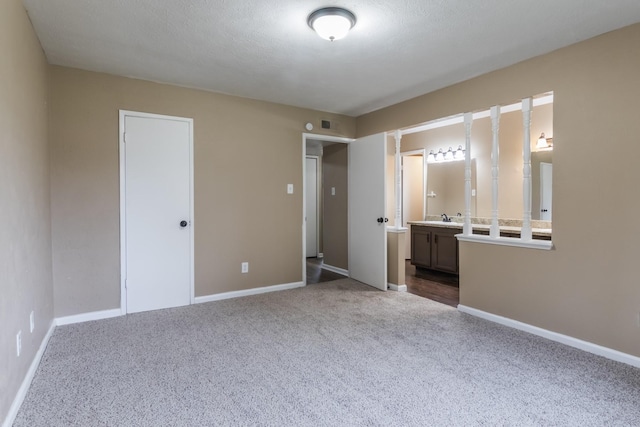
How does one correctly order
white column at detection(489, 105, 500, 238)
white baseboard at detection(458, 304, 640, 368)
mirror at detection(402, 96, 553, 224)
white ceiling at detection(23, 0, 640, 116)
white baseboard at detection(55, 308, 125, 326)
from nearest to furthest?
1. white ceiling at detection(23, 0, 640, 116)
2. white baseboard at detection(458, 304, 640, 368)
3. white baseboard at detection(55, 308, 125, 326)
4. white column at detection(489, 105, 500, 238)
5. mirror at detection(402, 96, 553, 224)

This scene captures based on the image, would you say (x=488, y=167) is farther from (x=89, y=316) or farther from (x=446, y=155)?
(x=89, y=316)

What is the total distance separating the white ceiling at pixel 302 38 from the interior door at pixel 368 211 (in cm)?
97

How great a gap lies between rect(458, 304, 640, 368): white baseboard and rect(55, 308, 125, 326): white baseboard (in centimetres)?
342

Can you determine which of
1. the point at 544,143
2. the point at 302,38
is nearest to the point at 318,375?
the point at 302,38

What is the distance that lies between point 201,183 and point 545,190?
13.0 feet

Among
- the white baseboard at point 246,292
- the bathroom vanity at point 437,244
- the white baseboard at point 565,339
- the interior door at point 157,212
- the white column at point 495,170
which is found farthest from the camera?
the bathroom vanity at point 437,244

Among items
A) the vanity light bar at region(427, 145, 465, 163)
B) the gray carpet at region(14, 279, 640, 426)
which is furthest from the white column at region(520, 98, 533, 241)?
the vanity light bar at region(427, 145, 465, 163)

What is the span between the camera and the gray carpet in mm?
1756

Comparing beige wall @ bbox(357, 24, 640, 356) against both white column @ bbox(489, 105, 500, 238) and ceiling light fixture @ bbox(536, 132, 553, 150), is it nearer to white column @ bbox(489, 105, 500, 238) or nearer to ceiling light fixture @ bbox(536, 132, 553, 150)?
white column @ bbox(489, 105, 500, 238)

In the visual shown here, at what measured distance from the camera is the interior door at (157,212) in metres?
3.31

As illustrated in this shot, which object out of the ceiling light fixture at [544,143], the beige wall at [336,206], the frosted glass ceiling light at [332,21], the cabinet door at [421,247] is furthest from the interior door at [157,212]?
the ceiling light fixture at [544,143]

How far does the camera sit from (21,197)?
204cm

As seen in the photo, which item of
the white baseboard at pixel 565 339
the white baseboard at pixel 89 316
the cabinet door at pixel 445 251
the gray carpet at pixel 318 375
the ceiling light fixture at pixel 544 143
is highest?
the ceiling light fixture at pixel 544 143

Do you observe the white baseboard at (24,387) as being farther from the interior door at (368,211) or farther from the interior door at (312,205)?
the interior door at (312,205)
